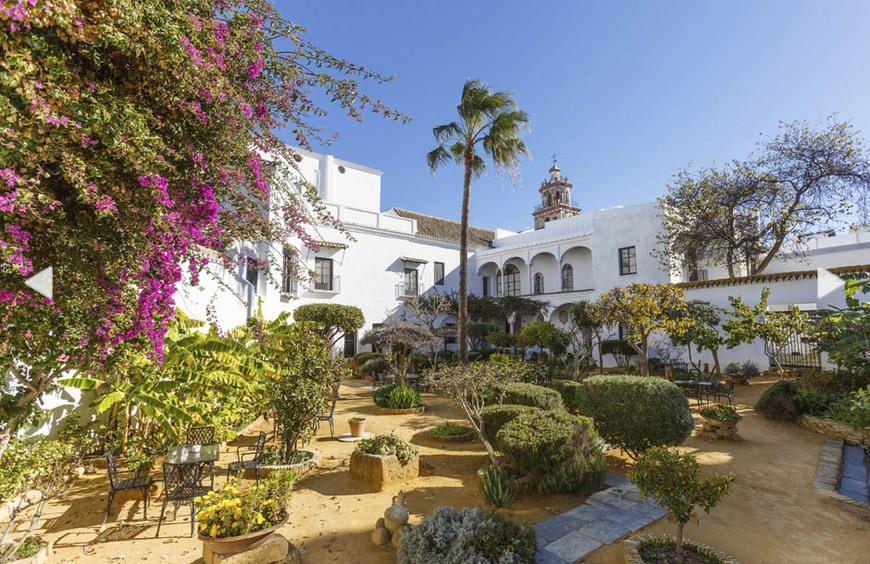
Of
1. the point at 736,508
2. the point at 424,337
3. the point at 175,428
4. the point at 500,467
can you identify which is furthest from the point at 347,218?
the point at 736,508

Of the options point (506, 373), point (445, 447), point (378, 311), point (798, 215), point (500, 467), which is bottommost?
point (445, 447)

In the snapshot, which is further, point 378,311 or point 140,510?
point 378,311

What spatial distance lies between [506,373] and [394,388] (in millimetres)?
5616

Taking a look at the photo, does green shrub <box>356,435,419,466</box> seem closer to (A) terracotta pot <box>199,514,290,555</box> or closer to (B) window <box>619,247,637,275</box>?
(A) terracotta pot <box>199,514,290,555</box>

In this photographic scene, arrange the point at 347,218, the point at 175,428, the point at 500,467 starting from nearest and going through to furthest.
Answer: the point at 500,467 < the point at 175,428 < the point at 347,218

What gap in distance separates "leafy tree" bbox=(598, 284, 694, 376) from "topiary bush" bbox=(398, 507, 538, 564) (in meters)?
9.29

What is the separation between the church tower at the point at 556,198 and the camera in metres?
40.2

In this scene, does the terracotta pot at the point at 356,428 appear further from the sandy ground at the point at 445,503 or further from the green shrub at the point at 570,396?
the green shrub at the point at 570,396

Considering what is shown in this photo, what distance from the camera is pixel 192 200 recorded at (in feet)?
9.44

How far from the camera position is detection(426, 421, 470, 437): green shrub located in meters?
8.88

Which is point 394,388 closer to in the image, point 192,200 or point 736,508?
point 736,508

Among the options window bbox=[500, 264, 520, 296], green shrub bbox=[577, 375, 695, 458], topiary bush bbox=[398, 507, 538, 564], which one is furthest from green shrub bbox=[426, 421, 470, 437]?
window bbox=[500, 264, 520, 296]

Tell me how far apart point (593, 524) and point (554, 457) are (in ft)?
3.13

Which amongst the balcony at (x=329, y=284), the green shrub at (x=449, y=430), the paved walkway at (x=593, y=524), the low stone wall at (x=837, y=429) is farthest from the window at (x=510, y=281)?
the paved walkway at (x=593, y=524)
